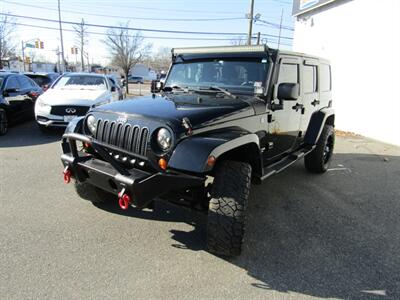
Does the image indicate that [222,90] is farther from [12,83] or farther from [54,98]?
[12,83]

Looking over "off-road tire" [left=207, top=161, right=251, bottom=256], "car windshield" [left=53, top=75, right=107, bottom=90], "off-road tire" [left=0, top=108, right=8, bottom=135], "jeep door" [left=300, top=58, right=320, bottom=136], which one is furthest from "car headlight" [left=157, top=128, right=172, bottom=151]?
"car windshield" [left=53, top=75, right=107, bottom=90]

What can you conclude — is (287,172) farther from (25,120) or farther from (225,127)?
(25,120)

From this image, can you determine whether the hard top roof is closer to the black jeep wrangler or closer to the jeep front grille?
the black jeep wrangler

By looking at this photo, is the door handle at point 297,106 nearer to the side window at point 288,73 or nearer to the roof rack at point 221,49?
the side window at point 288,73

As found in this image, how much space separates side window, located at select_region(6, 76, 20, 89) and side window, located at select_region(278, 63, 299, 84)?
732 centimetres

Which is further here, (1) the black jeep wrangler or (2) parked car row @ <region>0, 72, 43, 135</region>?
(2) parked car row @ <region>0, 72, 43, 135</region>

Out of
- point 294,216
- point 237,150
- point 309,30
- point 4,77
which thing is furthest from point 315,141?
point 309,30

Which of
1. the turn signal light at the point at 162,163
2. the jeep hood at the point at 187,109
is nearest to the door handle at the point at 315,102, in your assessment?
the jeep hood at the point at 187,109

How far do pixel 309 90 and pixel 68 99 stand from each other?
5.64m

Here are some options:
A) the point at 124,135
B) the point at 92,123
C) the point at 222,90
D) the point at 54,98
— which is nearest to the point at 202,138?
the point at 124,135

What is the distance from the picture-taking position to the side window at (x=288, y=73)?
3.98 meters

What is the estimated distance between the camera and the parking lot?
263cm

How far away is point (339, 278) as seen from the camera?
2.83 meters

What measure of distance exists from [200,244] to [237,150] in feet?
3.33
